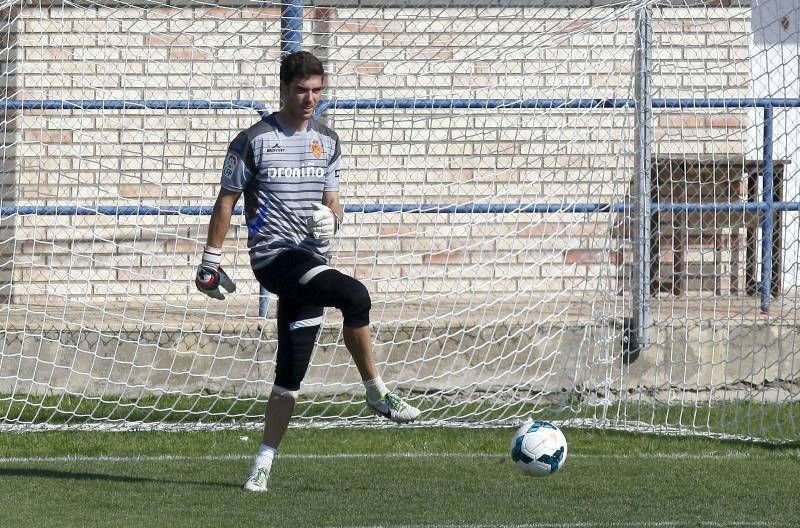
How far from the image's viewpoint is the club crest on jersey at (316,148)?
6574mm

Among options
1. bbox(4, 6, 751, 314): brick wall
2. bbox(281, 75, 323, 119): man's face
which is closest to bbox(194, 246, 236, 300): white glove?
bbox(281, 75, 323, 119): man's face

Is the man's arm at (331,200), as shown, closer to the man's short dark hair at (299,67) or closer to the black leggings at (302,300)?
the black leggings at (302,300)

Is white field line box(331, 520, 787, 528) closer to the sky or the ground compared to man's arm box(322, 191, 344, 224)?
closer to the ground

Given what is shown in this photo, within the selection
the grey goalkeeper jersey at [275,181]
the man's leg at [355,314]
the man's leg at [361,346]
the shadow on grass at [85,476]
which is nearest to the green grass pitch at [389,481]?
the shadow on grass at [85,476]

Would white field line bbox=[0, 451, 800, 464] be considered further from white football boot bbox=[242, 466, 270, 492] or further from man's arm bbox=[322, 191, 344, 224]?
man's arm bbox=[322, 191, 344, 224]

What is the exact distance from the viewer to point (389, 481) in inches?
263

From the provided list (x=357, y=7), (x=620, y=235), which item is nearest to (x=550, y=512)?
(x=620, y=235)

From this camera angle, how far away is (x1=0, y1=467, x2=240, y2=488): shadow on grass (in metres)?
6.59

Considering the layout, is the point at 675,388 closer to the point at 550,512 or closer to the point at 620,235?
the point at 620,235

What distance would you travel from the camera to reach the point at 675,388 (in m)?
9.35

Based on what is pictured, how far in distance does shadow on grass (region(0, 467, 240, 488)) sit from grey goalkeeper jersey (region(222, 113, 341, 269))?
1.03 meters

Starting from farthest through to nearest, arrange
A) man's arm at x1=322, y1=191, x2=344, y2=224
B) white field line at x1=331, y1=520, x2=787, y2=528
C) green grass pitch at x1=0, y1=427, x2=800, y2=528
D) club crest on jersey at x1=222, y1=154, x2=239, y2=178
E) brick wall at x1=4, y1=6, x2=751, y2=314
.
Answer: brick wall at x1=4, y1=6, x2=751, y2=314 → man's arm at x1=322, y1=191, x2=344, y2=224 → club crest on jersey at x1=222, y1=154, x2=239, y2=178 → green grass pitch at x1=0, y1=427, x2=800, y2=528 → white field line at x1=331, y1=520, x2=787, y2=528

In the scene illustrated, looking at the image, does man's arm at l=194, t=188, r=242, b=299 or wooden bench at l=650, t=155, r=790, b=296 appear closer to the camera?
man's arm at l=194, t=188, r=242, b=299

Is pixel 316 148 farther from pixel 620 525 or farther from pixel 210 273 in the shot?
pixel 620 525
